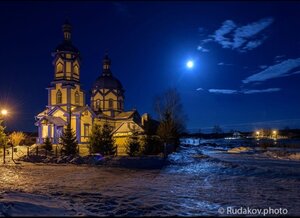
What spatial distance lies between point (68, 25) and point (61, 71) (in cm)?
849

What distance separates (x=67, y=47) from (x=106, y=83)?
12.2 m

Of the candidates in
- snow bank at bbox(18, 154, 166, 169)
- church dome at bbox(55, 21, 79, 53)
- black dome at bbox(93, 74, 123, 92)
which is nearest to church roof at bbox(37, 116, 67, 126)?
church dome at bbox(55, 21, 79, 53)

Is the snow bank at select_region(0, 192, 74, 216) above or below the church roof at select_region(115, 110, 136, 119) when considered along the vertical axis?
below

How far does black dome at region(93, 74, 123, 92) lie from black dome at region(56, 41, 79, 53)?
10.5 metres

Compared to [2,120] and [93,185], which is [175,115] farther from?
[93,185]

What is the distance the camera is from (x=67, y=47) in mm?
50656

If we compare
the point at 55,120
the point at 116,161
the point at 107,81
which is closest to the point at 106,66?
the point at 107,81

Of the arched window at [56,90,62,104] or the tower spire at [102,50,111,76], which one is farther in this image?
the tower spire at [102,50,111,76]

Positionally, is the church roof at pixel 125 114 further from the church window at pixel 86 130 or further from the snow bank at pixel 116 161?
the snow bank at pixel 116 161

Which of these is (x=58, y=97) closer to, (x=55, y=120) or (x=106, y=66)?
(x=55, y=120)

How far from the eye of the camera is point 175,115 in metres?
41.2

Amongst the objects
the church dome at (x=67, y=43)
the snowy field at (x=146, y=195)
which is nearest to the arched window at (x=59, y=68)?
the church dome at (x=67, y=43)

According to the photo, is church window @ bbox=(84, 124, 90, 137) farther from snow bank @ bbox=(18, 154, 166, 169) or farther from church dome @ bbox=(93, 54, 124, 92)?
snow bank @ bbox=(18, 154, 166, 169)

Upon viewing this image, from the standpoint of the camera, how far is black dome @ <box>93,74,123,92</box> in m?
60.5
